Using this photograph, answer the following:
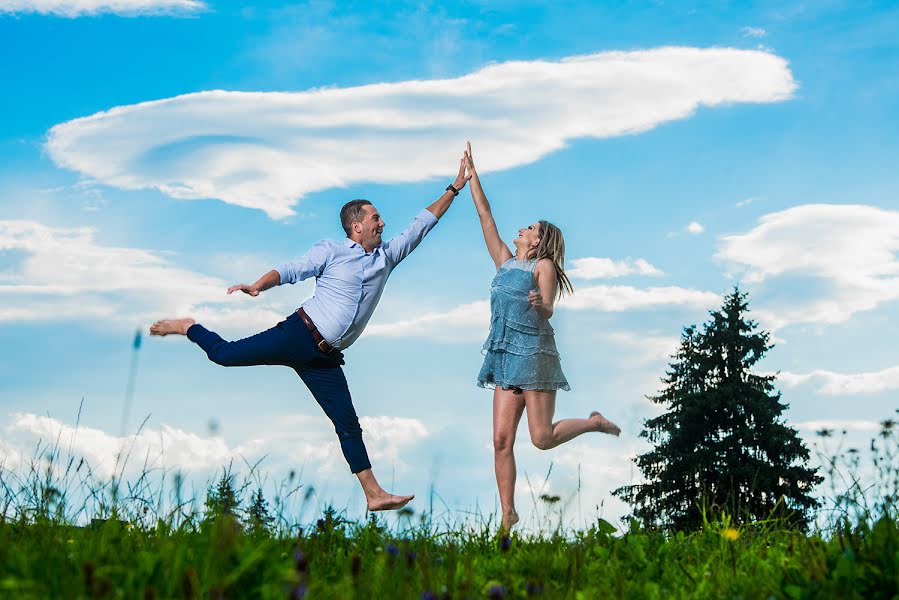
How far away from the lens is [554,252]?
833 centimetres

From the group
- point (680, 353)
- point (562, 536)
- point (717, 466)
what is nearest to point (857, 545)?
point (562, 536)

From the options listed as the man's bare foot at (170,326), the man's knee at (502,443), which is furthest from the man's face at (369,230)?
the man's knee at (502,443)

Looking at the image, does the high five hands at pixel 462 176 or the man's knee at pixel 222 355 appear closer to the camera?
the man's knee at pixel 222 355

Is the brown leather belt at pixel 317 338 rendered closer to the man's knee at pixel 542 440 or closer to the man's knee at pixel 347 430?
the man's knee at pixel 347 430

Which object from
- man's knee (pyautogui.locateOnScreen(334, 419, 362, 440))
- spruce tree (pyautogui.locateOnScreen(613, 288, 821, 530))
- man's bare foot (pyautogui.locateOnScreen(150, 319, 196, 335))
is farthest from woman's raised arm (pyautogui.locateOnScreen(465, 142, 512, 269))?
spruce tree (pyautogui.locateOnScreen(613, 288, 821, 530))

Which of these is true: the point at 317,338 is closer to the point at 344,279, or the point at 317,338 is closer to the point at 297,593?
the point at 344,279

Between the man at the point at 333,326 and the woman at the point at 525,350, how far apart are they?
1.05 m

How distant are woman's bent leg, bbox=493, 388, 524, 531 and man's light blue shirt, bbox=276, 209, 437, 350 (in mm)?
1471

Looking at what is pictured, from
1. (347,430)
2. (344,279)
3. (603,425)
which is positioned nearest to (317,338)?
(344,279)

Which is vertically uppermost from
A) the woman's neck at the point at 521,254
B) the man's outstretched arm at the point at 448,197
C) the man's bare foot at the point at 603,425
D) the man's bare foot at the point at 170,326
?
the man's outstretched arm at the point at 448,197

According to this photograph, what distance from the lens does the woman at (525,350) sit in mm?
7984

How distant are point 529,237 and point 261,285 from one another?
2524mm

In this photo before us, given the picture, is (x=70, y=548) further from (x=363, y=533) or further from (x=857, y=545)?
(x=857, y=545)

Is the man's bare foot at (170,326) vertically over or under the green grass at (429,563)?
over
